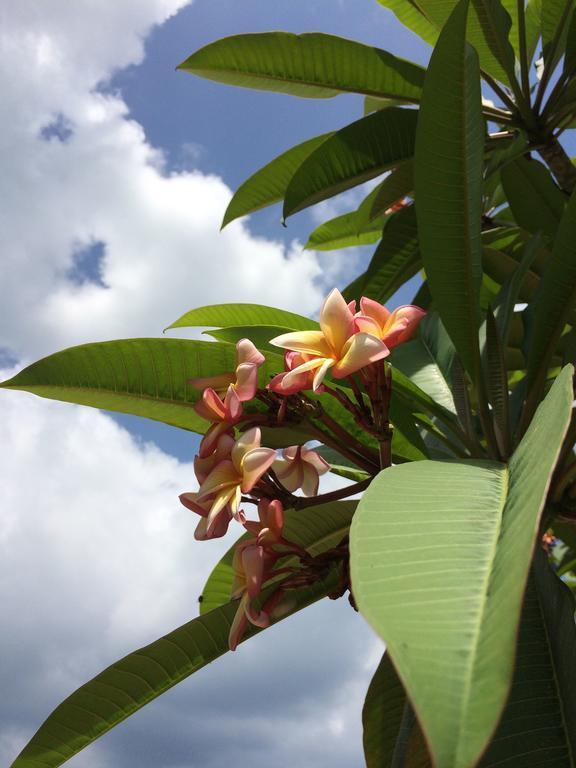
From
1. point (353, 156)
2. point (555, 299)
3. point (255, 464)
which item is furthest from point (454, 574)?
point (353, 156)

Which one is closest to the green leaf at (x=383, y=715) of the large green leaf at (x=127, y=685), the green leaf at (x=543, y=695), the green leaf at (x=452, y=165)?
the large green leaf at (x=127, y=685)

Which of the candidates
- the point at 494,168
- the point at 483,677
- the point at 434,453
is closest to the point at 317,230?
the point at 494,168

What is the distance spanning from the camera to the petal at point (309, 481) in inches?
34.4

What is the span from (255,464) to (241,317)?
67 cm

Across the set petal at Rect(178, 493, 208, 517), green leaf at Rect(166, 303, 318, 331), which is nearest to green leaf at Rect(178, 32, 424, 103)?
green leaf at Rect(166, 303, 318, 331)

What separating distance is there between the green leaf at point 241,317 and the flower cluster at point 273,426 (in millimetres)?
269

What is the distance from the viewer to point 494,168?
148 cm

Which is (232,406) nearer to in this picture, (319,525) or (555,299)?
(319,525)

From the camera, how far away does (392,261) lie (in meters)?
1.77

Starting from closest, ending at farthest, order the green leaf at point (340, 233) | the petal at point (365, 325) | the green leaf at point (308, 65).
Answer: the petal at point (365, 325) → the green leaf at point (308, 65) → the green leaf at point (340, 233)

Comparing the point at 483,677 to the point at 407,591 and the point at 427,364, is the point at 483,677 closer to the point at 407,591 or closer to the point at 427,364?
the point at 407,591

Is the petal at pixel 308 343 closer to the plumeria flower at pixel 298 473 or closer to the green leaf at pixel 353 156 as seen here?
the plumeria flower at pixel 298 473

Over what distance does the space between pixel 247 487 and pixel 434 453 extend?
0.56 m

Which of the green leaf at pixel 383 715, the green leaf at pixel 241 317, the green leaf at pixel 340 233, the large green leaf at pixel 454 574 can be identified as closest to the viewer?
the large green leaf at pixel 454 574
